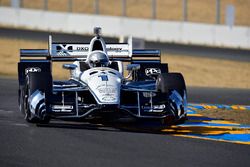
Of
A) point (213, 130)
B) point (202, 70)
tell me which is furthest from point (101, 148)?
point (202, 70)

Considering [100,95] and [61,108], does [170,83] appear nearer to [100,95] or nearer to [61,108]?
[100,95]

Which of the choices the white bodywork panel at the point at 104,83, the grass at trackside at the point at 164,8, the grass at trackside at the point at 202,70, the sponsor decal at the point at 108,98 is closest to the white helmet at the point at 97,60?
the white bodywork panel at the point at 104,83

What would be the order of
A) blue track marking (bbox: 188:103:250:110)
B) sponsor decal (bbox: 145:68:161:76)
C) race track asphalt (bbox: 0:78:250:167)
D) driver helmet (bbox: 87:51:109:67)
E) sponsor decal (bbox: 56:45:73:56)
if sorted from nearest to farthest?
race track asphalt (bbox: 0:78:250:167)
driver helmet (bbox: 87:51:109:67)
sponsor decal (bbox: 145:68:161:76)
sponsor decal (bbox: 56:45:73:56)
blue track marking (bbox: 188:103:250:110)

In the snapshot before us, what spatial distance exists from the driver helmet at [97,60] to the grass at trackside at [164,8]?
155ft

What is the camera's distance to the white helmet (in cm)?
1508

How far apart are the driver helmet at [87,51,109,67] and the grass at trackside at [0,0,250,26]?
47.2m

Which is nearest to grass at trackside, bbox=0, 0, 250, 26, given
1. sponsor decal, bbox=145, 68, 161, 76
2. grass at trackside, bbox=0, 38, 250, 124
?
grass at trackside, bbox=0, 38, 250, 124

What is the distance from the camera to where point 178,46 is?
130ft

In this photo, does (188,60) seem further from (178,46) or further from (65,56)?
(65,56)

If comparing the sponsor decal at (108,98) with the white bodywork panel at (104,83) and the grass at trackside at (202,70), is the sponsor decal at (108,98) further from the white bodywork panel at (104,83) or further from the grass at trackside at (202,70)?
the grass at trackside at (202,70)

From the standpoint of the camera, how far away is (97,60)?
15055 mm

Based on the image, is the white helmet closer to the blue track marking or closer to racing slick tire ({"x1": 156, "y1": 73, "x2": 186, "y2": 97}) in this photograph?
racing slick tire ({"x1": 156, "y1": 73, "x2": 186, "y2": 97})

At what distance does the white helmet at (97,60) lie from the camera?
49.5ft

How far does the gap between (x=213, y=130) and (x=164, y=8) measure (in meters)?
54.9
